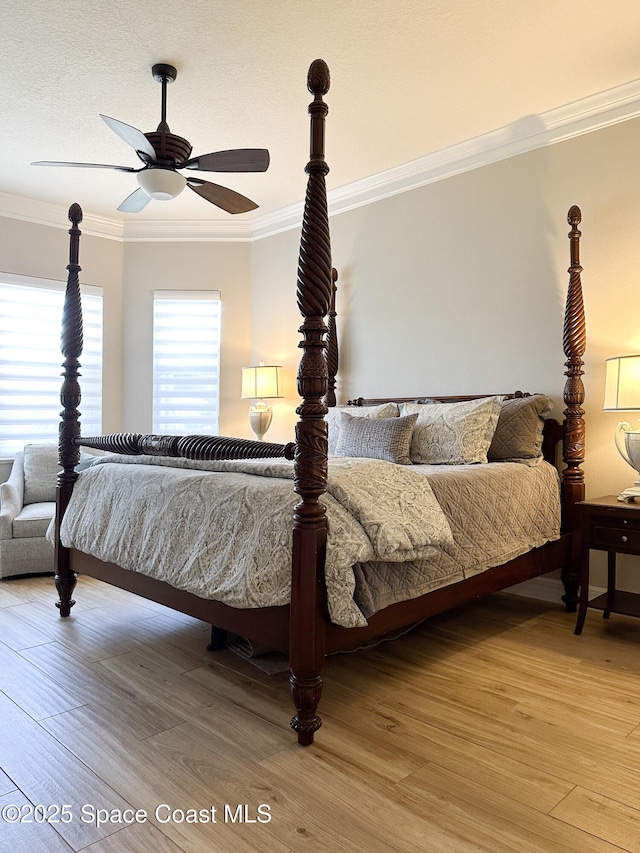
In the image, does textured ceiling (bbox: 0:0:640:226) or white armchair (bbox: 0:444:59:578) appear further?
white armchair (bbox: 0:444:59:578)

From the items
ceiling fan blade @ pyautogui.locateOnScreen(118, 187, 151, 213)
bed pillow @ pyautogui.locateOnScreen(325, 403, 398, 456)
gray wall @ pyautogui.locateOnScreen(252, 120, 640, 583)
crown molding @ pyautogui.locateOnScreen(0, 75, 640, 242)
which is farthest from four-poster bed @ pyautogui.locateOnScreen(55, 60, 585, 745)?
crown molding @ pyautogui.locateOnScreen(0, 75, 640, 242)

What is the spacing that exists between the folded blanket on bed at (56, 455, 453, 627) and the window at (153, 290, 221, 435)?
2.86 meters

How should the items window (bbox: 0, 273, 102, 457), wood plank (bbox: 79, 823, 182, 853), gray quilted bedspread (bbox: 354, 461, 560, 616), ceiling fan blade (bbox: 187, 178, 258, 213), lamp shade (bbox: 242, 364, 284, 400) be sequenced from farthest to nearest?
1. lamp shade (bbox: 242, 364, 284, 400)
2. window (bbox: 0, 273, 102, 457)
3. ceiling fan blade (bbox: 187, 178, 258, 213)
4. gray quilted bedspread (bbox: 354, 461, 560, 616)
5. wood plank (bbox: 79, 823, 182, 853)

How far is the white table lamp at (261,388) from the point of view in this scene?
5176 millimetres

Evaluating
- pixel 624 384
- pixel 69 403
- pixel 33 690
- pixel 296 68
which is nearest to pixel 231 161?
pixel 296 68

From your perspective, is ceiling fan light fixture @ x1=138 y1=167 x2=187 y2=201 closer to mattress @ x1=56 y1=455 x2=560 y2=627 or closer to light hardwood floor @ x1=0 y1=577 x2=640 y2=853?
mattress @ x1=56 y1=455 x2=560 y2=627

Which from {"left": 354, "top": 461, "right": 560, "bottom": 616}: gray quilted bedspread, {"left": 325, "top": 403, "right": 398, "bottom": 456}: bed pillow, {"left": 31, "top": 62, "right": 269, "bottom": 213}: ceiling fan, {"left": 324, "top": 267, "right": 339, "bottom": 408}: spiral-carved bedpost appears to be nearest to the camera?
{"left": 354, "top": 461, "right": 560, "bottom": 616}: gray quilted bedspread

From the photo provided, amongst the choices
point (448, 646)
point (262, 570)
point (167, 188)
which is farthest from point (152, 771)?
point (167, 188)

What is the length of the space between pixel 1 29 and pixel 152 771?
3.22 metres

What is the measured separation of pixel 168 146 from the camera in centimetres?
299

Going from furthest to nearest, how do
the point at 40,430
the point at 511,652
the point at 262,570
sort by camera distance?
the point at 40,430 → the point at 511,652 → the point at 262,570

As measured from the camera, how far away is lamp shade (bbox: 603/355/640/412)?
9.77 ft

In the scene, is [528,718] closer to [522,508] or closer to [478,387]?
[522,508]

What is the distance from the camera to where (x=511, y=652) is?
2.84 m
